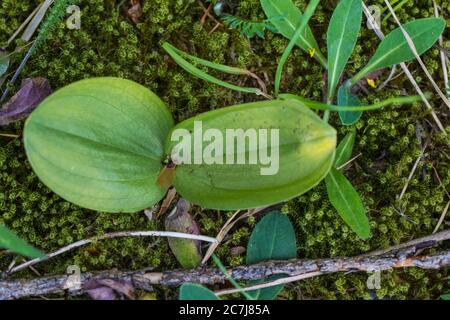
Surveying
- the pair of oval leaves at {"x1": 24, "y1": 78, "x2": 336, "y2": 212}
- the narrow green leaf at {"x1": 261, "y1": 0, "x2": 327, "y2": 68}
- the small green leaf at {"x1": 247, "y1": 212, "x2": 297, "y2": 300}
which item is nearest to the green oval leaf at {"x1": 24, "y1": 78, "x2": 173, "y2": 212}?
the pair of oval leaves at {"x1": 24, "y1": 78, "x2": 336, "y2": 212}

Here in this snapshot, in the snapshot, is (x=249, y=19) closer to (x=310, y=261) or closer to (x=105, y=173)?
(x=105, y=173)

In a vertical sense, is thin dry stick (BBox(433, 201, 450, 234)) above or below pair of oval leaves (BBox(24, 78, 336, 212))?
below

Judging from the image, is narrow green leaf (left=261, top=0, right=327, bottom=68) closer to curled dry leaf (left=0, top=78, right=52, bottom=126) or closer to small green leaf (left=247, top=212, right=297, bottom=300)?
small green leaf (left=247, top=212, right=297, bottom=300)

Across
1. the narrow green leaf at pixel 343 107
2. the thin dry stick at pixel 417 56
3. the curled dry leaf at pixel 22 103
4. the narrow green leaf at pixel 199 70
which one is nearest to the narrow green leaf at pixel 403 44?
the thin dry stick at pixel 417 56

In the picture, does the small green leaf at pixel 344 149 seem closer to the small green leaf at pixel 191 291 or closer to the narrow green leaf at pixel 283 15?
the narrow green leaf at pixel 283 15

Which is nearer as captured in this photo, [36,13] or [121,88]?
[121,88]

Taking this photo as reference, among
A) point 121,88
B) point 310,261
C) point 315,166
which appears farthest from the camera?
point 310,261
